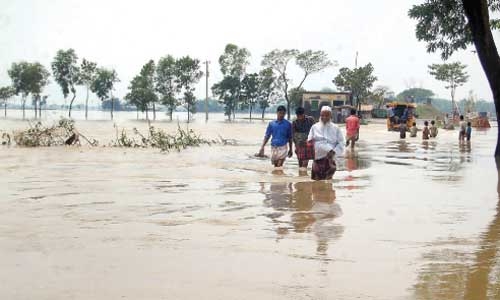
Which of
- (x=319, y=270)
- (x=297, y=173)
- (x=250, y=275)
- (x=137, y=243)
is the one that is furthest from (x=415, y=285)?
(x=297, y=173)

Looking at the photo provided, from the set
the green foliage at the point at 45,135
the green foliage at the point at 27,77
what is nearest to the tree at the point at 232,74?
the green foliage at the point at 27,77

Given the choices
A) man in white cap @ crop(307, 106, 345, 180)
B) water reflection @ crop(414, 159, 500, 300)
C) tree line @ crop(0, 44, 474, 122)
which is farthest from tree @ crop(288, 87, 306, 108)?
water reflection @ crop(414, 159, 500, 300)

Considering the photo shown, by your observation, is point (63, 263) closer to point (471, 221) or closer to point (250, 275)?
point (250, 275)

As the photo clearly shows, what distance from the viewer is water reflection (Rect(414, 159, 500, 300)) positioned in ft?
13.7

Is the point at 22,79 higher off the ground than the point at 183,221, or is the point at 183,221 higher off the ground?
the point at 22,79

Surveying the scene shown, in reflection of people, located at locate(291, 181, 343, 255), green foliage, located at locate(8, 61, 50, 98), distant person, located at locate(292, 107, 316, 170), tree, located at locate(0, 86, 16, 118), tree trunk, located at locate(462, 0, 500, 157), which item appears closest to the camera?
reflection of people, located at locate(291, 181, 343, 255)

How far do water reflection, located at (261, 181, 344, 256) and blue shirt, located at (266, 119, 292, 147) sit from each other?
60.5 inches

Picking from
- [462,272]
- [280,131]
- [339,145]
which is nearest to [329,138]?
[339,145]

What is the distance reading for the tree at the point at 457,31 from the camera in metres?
16.5

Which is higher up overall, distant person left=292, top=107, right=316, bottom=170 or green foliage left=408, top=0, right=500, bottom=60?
green foliage left=408, top=0, right=500, bottom=60

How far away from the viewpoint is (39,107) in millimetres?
92188

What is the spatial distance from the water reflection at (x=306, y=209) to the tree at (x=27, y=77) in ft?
275

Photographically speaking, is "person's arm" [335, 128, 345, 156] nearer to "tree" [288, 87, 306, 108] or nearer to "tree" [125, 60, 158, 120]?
"tree" [288, 87, 306, 108]

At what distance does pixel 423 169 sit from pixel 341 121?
45.9m
